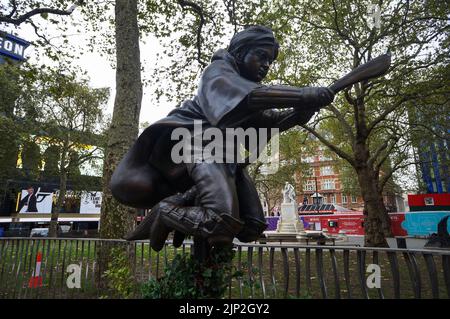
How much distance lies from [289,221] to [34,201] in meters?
28.2

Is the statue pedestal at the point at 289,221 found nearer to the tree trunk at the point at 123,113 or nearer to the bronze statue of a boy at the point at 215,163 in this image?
the tree trunk at the point at 123,113

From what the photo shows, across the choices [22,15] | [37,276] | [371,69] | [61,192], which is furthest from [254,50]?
[61,192]

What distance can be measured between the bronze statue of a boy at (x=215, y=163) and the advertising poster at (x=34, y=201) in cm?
3709

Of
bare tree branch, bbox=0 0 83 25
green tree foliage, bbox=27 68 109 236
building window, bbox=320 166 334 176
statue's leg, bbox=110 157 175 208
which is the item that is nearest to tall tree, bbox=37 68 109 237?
green tree foliage, bbox=27 68 109 236

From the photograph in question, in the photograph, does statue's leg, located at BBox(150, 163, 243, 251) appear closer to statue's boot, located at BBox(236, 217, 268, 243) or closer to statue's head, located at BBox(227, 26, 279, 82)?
statue's boot, located at BBox(236, 217, 268, 243)

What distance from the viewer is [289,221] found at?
2081cm

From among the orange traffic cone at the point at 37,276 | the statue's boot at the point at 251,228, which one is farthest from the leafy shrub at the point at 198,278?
the orange traffic cone at the point at 37,276

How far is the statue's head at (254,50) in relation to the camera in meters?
2.52

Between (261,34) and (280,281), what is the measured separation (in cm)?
639

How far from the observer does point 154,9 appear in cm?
1183

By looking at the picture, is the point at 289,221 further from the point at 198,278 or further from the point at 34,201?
the point at 34,201

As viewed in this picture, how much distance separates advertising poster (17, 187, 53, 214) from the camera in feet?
109
